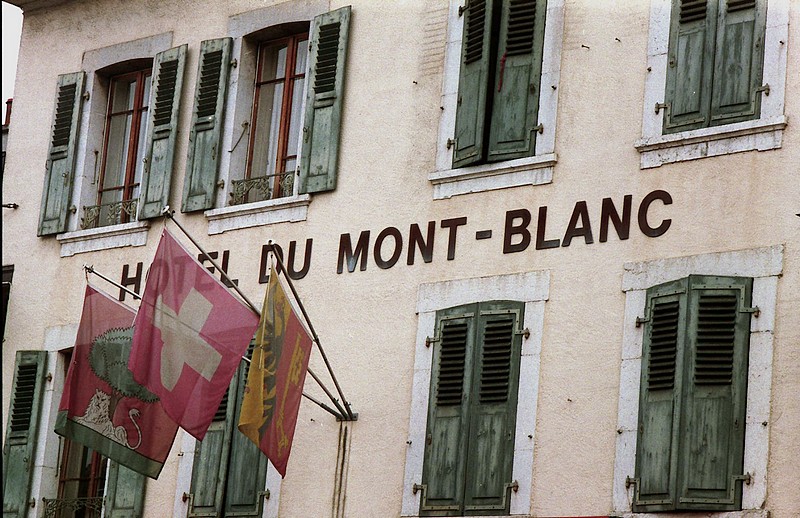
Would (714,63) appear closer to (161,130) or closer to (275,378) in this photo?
(275,378)

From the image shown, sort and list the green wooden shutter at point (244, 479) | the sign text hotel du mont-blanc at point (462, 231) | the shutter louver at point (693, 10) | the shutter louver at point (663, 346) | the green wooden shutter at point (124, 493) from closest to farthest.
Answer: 1. the shutter louver at point (663, 346)
2. the sign text hotel du mont-blanc at point (462, 231)
3. the shutter louver at point (693, 10)
4. the green wooden shutter at point (244, 479)
5. the green wooden shutter at point (124, 493)

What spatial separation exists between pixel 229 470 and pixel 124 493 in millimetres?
1269

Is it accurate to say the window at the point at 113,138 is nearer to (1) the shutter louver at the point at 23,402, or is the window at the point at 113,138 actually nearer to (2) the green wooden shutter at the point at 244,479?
(1) the shutter louver at the point at 23,402

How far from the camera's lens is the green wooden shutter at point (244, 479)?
553 inches

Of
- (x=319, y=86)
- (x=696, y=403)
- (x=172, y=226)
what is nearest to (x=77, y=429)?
(x=172, y=226)

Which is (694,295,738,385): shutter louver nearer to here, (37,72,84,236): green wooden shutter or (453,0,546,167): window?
(453,0,546,167): window

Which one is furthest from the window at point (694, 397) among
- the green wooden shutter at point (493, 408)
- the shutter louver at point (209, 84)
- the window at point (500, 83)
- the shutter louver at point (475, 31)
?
the shutter louver at point (209, 84)

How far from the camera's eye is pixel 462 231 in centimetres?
1352

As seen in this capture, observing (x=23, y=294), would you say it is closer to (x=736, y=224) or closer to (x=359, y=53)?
(x=359, y=53)

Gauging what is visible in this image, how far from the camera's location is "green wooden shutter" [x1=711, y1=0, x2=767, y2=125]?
40.1 feet

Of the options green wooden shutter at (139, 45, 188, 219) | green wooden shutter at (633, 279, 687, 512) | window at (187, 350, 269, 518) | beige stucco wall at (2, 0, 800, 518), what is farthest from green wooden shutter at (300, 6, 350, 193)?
green wooden shutter at (633, 279, 687, 512)

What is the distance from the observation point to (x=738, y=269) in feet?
38.9

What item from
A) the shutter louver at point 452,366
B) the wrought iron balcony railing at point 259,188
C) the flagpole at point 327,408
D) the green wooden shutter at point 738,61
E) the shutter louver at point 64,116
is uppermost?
the shutter louver at point 64,116

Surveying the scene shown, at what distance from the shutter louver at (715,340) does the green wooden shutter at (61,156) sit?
7114 millimetres
